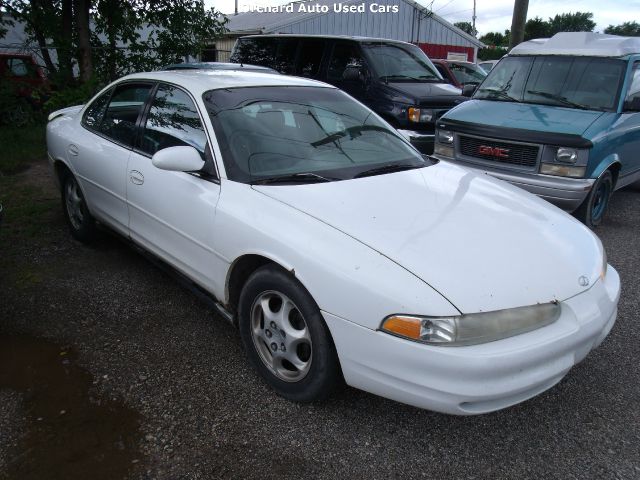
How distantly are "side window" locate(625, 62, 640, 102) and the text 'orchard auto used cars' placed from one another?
330 cm

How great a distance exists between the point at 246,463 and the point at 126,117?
272cm

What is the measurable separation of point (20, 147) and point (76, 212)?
16.6 ft

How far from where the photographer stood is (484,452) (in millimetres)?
2447

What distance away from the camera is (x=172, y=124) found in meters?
3.53

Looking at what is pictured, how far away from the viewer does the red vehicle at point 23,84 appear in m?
8.97

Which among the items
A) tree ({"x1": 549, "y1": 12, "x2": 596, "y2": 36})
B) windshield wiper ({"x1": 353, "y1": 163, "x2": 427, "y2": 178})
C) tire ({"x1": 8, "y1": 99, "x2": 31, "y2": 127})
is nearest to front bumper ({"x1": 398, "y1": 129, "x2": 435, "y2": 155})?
windshield wiper ({"x1": 353, "y1": 163, "x2": 427, "y2": 178})

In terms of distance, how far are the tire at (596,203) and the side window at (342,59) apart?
3990 millimetres

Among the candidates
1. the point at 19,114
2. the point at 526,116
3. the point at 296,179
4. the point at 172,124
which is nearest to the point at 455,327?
the point at 296,179

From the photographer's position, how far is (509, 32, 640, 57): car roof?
6.08 metres

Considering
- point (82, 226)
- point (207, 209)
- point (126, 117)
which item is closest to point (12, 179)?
point (82, 226)

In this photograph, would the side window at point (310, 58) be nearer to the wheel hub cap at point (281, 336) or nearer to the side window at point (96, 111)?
the side window at point (96, 111)

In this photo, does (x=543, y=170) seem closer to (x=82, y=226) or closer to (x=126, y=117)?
(x=126, y=117)

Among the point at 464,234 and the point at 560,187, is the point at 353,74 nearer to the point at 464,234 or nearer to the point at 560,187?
the point at 560,187

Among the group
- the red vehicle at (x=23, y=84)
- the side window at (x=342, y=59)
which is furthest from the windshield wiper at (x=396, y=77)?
the red vehicle at (x=23, y=84)
